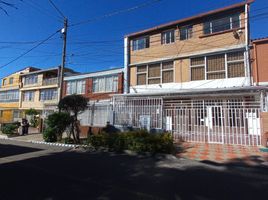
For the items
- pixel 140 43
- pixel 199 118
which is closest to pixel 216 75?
pixel 199 118

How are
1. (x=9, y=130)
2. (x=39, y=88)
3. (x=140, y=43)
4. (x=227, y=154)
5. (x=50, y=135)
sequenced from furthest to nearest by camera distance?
(x=39, y=88), (x=140, y=43), (x=9, y=130), (x=50, y=135), (x=227, y=154)

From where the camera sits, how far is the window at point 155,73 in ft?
53.8

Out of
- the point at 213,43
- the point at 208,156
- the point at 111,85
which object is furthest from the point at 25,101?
the point at 208,156

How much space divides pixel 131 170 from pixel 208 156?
3.84 meters

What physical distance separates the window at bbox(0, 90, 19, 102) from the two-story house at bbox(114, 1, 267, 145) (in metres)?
30.5

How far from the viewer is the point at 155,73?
17109mm

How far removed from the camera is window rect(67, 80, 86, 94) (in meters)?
24.8

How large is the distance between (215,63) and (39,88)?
29.6m

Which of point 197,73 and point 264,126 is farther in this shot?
point 197,73

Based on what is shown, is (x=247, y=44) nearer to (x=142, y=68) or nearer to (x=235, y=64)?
(x=235, y=64)

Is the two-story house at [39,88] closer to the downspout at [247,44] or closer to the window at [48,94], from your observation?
the window at [48,94]

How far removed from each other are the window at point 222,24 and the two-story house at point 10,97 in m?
34.5

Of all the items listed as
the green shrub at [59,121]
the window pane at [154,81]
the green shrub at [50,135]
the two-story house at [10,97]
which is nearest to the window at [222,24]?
the window pane at [154,81]

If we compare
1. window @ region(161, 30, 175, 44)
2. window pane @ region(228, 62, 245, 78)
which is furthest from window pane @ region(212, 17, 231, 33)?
window @ region(161, 30, 175, 44)
